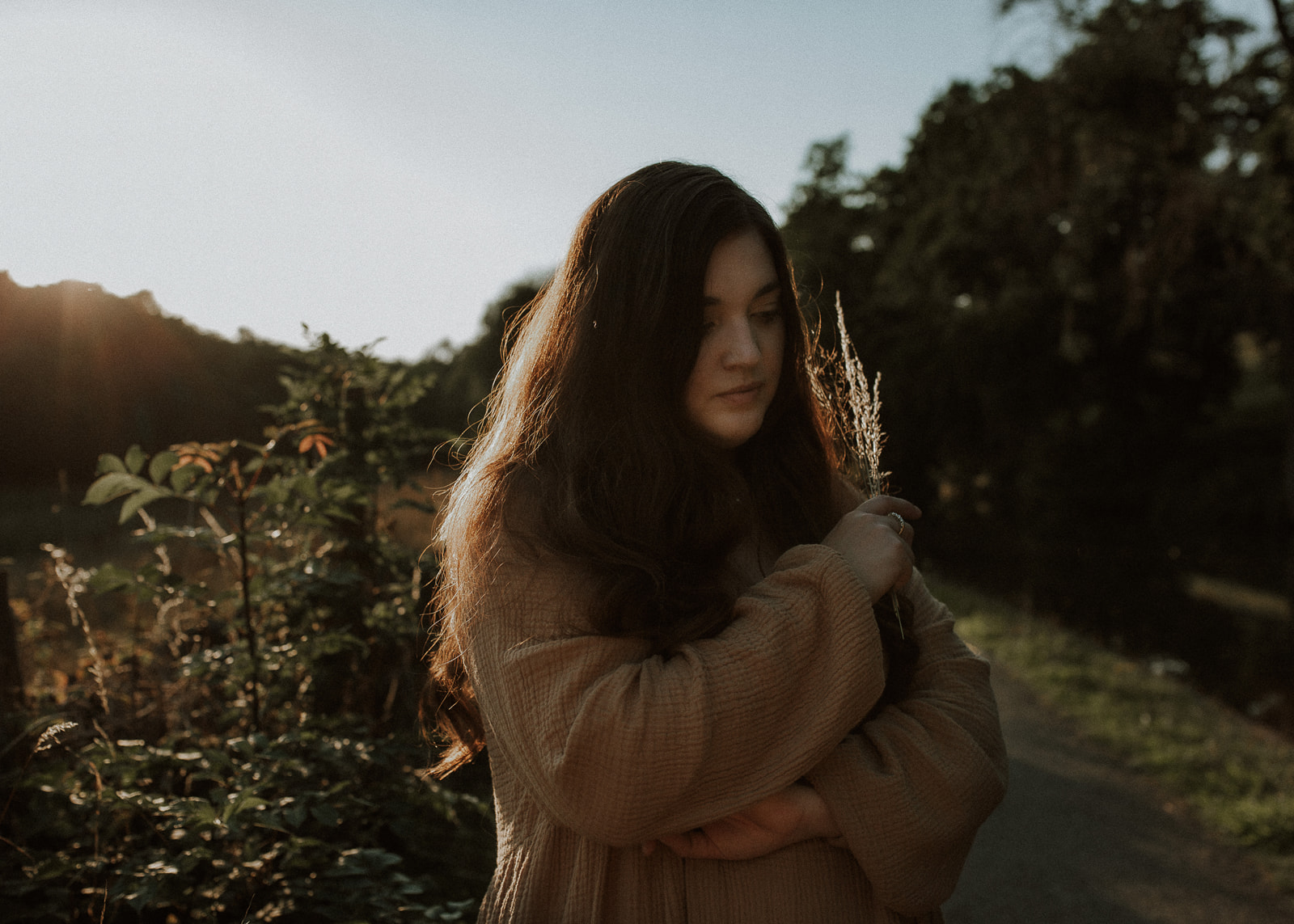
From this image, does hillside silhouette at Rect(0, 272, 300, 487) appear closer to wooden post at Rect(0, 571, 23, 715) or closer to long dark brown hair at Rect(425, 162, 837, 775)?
wooden post at Rect(0, 571, 23, 715)

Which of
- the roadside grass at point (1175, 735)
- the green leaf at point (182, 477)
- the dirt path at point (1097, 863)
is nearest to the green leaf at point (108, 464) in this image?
the green leaf at point (182, 477)

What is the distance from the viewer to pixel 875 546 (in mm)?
1513

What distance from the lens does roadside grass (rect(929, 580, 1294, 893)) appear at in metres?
3.92

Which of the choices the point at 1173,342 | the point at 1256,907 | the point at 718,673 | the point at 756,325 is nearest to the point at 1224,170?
the point at 1173,342

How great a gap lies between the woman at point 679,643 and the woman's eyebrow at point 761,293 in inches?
0.5

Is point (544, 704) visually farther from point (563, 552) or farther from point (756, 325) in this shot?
point (756, 325)

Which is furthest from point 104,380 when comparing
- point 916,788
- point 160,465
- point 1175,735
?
point 1175,735

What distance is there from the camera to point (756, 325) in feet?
5.85

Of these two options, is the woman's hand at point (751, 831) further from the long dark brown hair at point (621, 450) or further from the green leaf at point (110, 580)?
the green leaf at point (110, 580)

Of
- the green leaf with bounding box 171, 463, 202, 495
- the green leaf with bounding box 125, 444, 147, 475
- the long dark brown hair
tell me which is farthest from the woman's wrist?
the green leaf with bounding box 125, 444, 147, 475

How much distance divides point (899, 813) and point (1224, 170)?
11.2 metres

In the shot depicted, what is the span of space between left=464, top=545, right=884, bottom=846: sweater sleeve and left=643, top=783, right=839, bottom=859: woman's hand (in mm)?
90

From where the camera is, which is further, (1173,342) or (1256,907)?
(1173,342)

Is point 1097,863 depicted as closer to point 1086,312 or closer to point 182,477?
point 182,477
